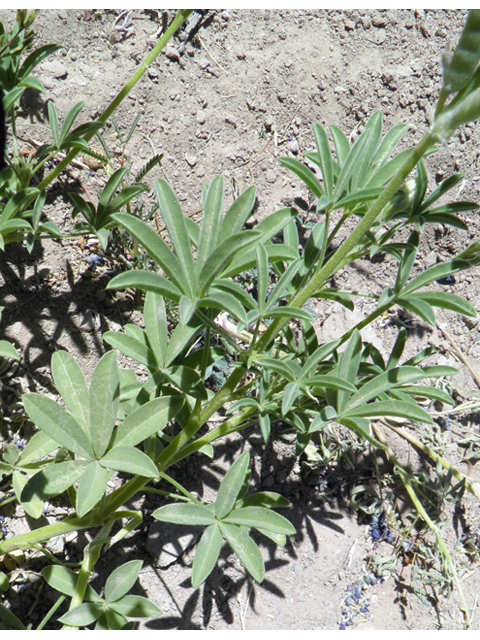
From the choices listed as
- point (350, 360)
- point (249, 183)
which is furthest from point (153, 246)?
point (249, 183)

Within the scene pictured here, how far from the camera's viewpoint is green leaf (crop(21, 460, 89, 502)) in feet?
3.65

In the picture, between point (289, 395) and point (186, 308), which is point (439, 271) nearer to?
point (289, 395)

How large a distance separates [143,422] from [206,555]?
0.35 metres

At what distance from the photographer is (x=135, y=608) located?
1.33 meters

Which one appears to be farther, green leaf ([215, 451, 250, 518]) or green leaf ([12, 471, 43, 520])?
green leaf ([12, 471, 43, 520])

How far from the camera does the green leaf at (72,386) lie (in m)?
1.24

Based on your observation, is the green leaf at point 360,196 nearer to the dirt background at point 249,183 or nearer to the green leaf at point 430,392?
the green leaf at point 430,392

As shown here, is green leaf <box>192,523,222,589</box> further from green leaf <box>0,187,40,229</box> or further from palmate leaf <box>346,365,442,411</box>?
green leaf <box>0,187,40,229</box>

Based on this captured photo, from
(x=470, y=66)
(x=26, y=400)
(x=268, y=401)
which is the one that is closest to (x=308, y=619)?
(x=268, y=401)

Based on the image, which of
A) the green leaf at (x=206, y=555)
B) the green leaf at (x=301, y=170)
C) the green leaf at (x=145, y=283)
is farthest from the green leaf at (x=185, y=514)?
the green leaf at (x=301, y=170)

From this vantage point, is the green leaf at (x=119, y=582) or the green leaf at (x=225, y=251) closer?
the green leaf at (x=225, y=251)

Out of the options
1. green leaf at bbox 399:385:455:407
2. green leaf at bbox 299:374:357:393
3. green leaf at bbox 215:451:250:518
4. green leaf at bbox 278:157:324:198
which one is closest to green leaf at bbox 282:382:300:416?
green leaf at bbox 299:374:357:393

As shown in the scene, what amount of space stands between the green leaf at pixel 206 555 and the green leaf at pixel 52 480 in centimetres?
34

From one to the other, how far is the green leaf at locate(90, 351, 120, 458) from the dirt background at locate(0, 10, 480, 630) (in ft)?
2.63
